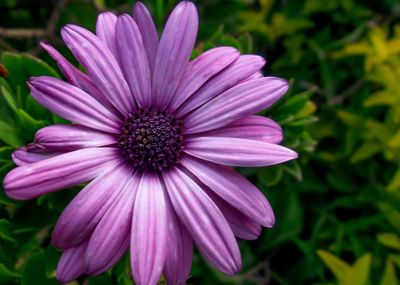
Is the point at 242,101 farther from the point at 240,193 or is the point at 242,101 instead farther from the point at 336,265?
the point at 336,265

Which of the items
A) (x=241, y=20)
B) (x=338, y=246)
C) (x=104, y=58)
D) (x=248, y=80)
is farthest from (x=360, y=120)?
(x=104, y=58)

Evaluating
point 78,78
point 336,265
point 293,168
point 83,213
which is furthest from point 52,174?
point 336,265

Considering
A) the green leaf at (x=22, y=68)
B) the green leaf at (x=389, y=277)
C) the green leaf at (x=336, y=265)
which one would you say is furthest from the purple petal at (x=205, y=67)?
the green leaf at (x=389, y=277)

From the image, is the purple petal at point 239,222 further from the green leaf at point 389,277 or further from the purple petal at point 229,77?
the green leaf at point 389,277

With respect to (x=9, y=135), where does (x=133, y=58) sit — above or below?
above

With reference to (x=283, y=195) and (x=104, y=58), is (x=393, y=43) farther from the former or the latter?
(x=104, y=58)

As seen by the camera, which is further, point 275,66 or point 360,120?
point 275,66
